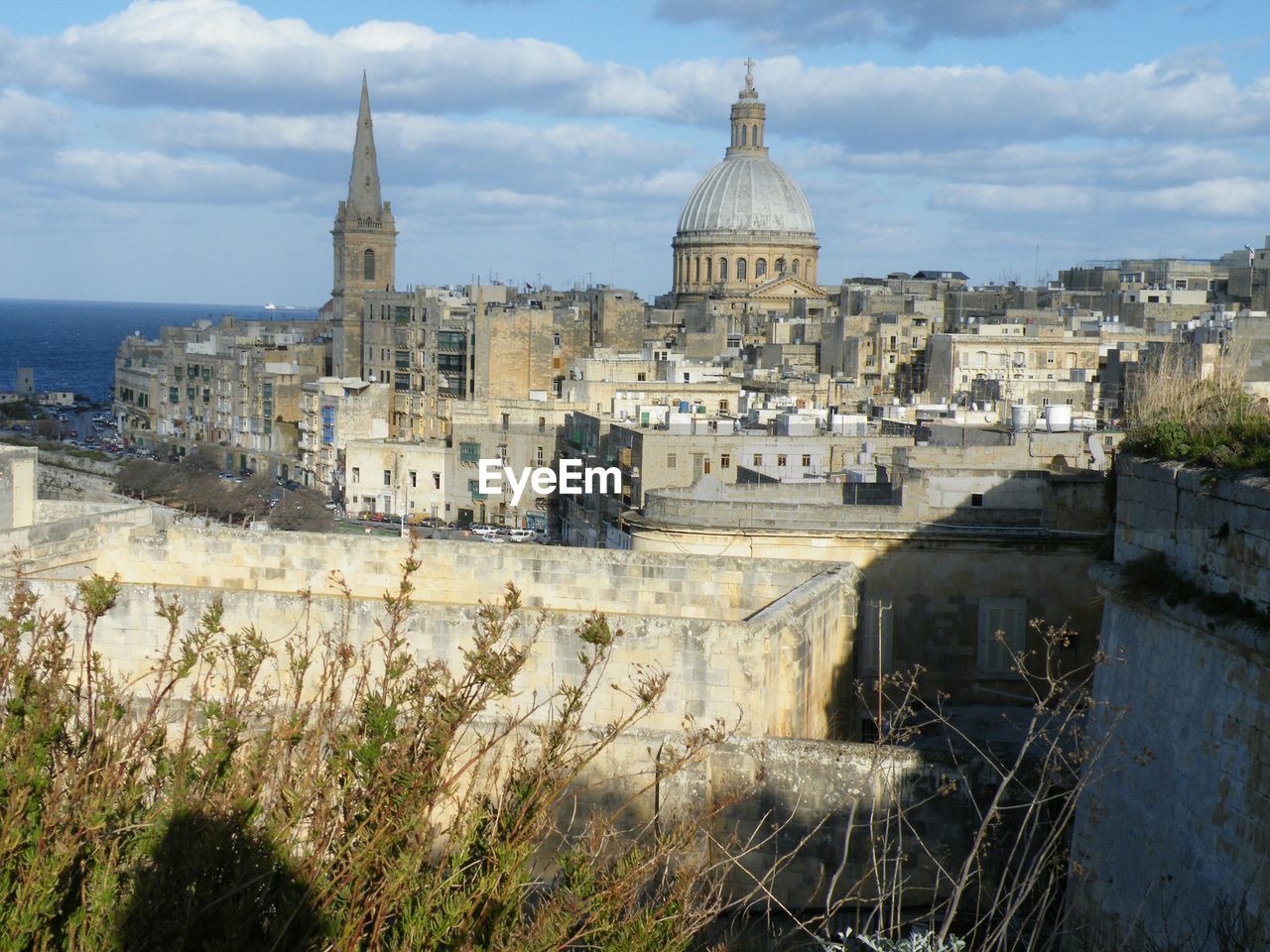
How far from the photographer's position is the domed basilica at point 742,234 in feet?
333

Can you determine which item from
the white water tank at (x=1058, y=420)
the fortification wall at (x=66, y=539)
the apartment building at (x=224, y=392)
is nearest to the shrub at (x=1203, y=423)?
the fortification wall at (x=66, y=539)

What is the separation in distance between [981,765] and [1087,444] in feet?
54.1

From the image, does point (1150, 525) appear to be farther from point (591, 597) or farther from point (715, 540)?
point (715, 540)

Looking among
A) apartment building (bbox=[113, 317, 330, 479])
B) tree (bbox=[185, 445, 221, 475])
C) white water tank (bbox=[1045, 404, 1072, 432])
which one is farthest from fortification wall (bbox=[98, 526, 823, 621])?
tree (bbox=[185, 445, 221, 475])

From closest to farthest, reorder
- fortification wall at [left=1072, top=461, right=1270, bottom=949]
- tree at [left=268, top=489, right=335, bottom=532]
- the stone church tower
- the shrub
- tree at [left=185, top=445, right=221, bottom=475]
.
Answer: fortification wall at [left=1072, top=461, right=1270, bottom=949] < the shrub < tree at [left=268, top=489, right=335, bottom=532] < tree at [left=185, top=445, right=221, bottom=475] < the stone church tower

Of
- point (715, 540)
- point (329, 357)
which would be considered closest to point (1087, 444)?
point (715, 540)

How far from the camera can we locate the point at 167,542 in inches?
473

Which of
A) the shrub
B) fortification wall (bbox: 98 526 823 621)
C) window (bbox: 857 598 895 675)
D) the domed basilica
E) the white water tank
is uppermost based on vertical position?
the domed basilica

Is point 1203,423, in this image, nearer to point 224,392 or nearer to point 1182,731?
point 1182,731

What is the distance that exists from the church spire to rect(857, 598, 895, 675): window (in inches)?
3474

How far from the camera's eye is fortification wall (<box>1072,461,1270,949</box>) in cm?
673

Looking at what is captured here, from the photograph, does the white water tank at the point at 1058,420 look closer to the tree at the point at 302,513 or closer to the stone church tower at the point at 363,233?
the tree at the point at 302,513

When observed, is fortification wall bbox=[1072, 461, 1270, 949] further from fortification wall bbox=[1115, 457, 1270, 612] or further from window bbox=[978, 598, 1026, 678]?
window bbox=[978, 598, 1026, 678]

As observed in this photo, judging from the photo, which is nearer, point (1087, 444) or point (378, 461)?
point (1087, 444)
